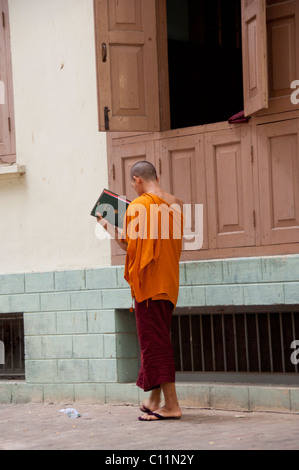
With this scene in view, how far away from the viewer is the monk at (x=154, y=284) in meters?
7.32

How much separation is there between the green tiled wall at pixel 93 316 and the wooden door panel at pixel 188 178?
0.29 metres

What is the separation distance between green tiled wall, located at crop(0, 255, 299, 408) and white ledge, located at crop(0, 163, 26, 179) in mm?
1062

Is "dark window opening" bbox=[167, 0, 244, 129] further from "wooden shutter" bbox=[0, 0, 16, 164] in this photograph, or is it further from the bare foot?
the bare foot

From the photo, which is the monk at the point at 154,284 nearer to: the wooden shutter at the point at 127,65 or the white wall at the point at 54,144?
the wooden shutter at the point at 127,65

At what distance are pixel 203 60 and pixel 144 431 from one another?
5.26 meters

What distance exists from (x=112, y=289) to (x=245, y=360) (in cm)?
147

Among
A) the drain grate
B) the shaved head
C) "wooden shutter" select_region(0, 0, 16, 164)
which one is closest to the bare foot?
the drain grate

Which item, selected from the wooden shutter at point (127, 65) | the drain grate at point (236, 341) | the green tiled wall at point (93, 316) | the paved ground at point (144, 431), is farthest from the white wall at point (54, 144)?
the paved ground at point (144, 431)

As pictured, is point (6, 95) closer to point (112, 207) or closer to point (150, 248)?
point (112, 207)

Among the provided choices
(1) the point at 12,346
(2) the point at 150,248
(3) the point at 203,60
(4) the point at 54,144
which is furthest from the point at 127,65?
(1) the point at 12,346

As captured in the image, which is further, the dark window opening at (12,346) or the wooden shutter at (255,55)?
the dark window opening at (12,346)

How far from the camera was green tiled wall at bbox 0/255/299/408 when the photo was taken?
795 centimetres
